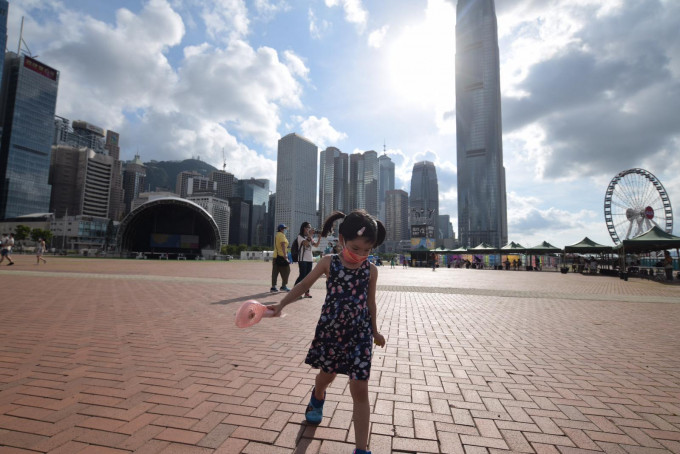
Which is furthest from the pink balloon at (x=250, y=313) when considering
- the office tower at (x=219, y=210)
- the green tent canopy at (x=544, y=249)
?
the office tower at (x=219, y=210)

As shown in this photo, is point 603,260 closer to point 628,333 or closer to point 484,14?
point 628,333

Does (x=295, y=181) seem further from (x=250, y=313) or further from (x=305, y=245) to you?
(x=250, y=313)

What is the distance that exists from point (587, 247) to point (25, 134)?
160253mm

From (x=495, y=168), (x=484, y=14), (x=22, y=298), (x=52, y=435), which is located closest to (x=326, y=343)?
(x=52, y=435)

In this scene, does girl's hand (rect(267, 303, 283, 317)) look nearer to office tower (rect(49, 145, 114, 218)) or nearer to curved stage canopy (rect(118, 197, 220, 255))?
curved stage canopy (rect(118, 197, 220, 255))

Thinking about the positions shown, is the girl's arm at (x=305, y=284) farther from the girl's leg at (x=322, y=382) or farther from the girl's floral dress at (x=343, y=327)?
the girl's leg at (x=322, y=382)

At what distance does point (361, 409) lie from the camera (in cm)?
180

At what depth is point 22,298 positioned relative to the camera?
671 cm

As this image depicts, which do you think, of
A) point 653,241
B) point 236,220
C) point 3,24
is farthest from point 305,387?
point 236,220

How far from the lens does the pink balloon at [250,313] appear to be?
1.90 m

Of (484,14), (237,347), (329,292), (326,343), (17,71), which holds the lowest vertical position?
(237,347)

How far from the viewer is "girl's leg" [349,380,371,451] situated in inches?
69.2

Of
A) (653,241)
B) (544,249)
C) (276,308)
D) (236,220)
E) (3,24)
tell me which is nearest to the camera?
(276,308)

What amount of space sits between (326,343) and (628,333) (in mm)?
5358
